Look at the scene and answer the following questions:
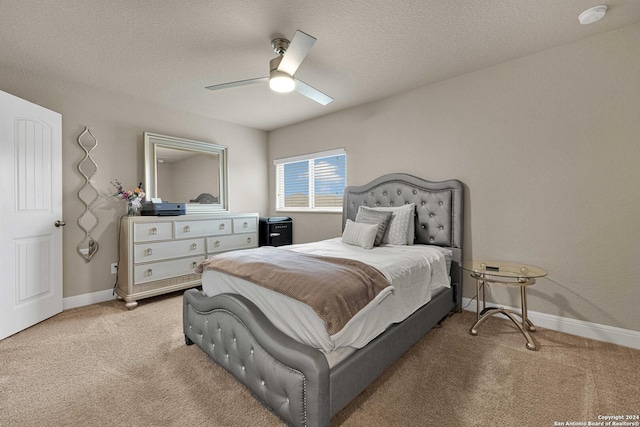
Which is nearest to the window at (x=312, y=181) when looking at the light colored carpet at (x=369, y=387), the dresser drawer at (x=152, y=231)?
the dresser drawer at (x=152, y=231)

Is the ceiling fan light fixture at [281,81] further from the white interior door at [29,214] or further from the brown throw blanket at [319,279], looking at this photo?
the white interior door at [29,214]

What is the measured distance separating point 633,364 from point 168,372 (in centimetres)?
316

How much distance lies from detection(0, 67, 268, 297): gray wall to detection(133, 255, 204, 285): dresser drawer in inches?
22.3

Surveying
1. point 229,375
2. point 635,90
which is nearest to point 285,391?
point 229,375

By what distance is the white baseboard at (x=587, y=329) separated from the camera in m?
2.16

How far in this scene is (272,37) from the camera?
87.1 inches

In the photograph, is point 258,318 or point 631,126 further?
point 631,126

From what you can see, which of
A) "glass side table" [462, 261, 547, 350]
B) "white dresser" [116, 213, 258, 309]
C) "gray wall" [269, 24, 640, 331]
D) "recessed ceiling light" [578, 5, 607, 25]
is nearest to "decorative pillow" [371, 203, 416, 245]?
"gray wall" [269, 24, 640, 331]

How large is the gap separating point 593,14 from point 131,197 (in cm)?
450

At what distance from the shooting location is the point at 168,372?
6.13ft

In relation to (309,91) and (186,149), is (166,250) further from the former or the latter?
(309,91)

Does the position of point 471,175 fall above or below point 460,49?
below

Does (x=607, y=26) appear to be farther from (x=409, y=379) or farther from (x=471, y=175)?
(x=409, y=379)

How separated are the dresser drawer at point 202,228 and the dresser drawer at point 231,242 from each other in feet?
0.28
